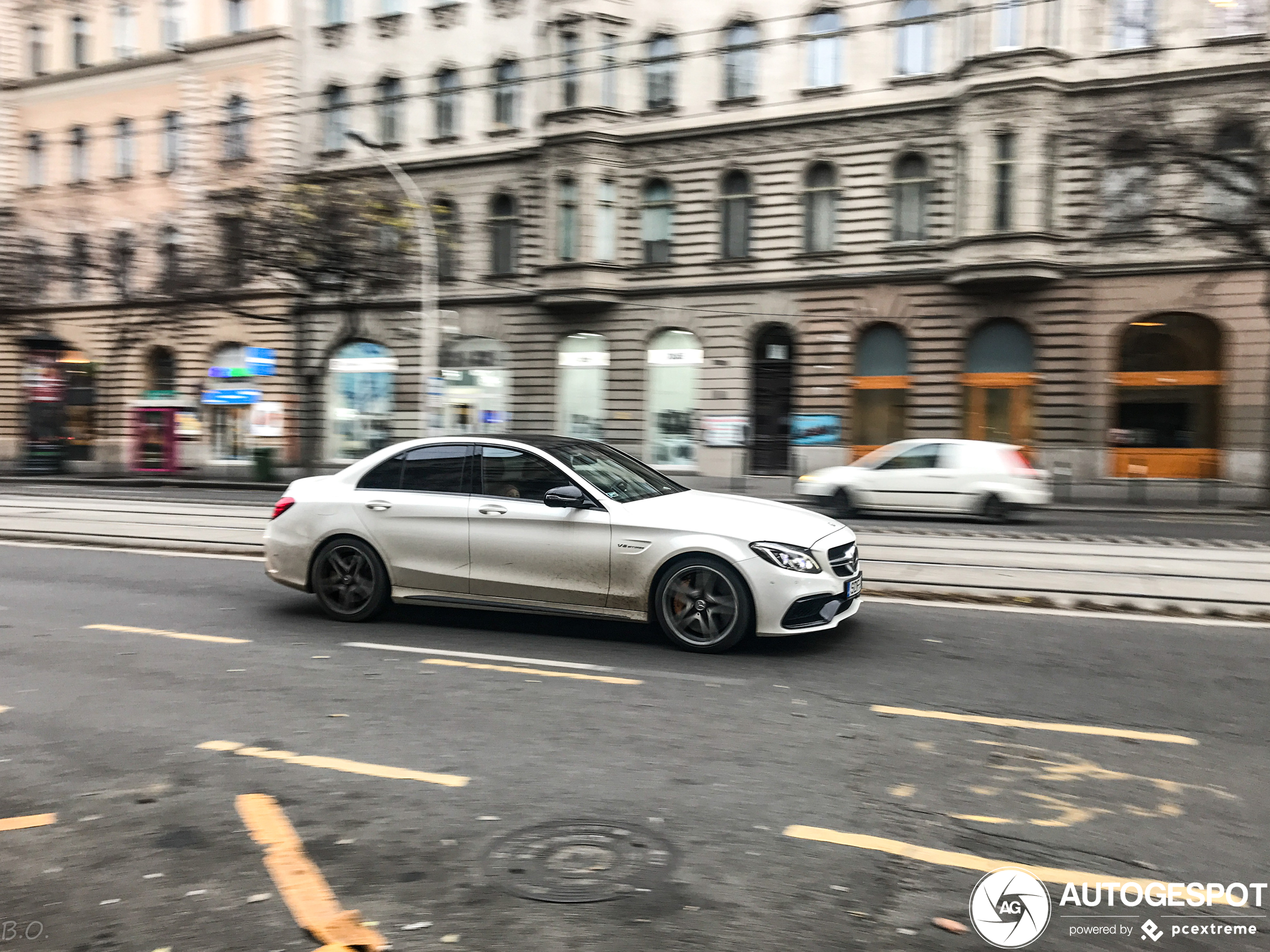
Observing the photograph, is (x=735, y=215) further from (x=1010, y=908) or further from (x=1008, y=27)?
(x=1010, y=908)

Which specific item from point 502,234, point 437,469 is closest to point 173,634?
point 437,469

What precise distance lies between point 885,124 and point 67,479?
25.1m

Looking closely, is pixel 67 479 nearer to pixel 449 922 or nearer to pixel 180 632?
pixel 180 632

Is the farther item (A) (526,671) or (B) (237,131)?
(B) (237,131)

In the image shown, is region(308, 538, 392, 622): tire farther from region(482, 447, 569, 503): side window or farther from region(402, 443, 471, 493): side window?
region(482, 447, 569, 503): side window

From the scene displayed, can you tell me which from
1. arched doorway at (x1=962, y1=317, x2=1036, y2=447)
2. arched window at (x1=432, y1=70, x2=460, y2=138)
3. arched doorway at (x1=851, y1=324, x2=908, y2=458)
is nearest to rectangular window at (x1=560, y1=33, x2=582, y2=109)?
arched window at (x1=432, y1=70, x2=460, y2=138)

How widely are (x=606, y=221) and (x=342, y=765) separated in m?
27.1

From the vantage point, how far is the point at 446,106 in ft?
110

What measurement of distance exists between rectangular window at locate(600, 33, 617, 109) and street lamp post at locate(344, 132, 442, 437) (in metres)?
5.95

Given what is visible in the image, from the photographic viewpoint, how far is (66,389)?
32.8 metres

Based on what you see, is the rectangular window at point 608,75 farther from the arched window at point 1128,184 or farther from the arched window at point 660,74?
the arched window at point 1128,184

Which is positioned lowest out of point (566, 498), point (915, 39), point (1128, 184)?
point (566, 498)

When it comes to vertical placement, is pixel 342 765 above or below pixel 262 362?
below

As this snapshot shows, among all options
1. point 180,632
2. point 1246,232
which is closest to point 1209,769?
point 180,632
